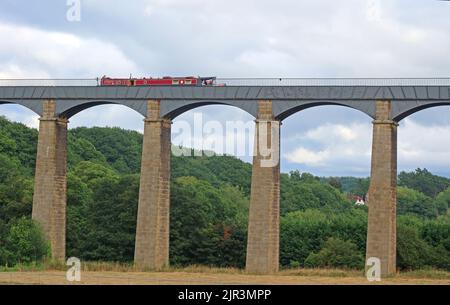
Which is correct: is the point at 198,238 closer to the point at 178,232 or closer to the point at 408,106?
the point at 178,232

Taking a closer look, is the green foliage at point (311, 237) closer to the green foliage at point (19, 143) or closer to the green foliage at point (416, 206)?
the green foliage at point (19, 143)

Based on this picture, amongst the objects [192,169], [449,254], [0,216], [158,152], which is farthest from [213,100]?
[192,169]

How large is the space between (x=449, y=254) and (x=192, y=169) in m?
71.6

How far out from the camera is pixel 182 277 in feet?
172

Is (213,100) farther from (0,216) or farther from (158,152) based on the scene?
(0,216)

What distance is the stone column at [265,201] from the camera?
6222cm

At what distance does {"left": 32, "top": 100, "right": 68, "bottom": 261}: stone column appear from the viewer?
6719 centimetres

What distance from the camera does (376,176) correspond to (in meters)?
61.2

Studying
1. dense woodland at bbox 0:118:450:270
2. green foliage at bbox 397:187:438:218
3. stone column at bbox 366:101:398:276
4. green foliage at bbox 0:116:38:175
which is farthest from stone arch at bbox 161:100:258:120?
green foliage at bbox 397:187:438:218

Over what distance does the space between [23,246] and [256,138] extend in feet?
54.4

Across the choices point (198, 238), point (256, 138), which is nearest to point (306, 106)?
point (256, 138)

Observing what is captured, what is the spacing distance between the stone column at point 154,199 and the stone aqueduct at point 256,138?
0.07 metres

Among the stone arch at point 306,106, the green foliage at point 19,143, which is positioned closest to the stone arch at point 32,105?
the stone arch at point 306,106

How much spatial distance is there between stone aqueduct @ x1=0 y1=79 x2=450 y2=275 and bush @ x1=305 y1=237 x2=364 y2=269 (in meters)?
17.0
